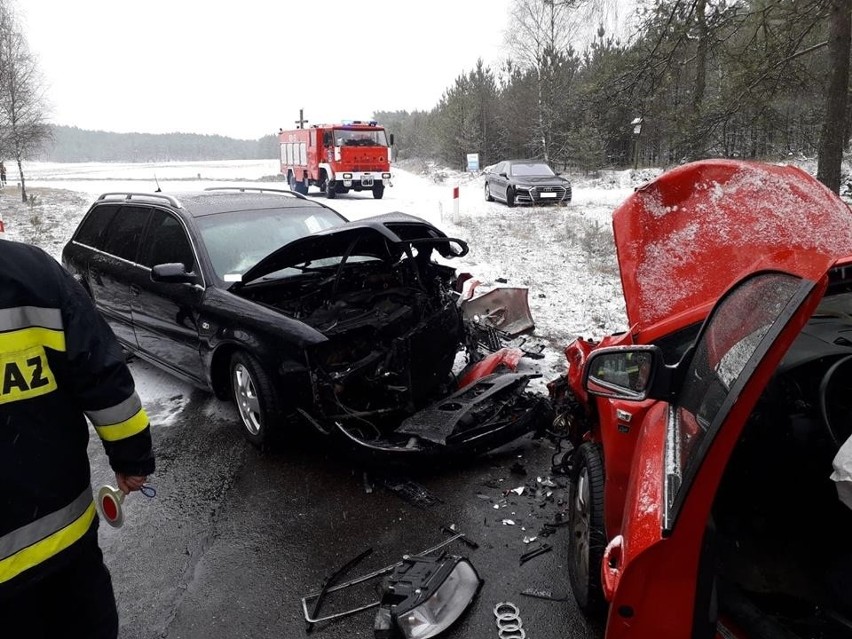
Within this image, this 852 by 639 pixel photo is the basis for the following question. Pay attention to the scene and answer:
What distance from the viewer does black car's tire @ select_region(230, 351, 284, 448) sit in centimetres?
387

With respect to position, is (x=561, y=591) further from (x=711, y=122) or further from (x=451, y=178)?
(x=451, y=178)

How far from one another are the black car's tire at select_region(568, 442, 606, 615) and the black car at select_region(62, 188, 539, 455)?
3.35 ft

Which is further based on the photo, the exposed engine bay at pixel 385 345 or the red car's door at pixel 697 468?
the exposed engine bay at pixel 385 345

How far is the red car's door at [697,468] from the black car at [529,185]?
1662 centimetres

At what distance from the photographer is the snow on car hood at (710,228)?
284 cm

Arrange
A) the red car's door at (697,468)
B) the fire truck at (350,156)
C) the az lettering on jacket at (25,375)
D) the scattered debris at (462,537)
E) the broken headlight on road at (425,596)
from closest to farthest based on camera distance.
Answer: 1. the red car's door at (697,468)
2. the az lettering on jacket at (25,375)
3. the broken headlight on road at (425,596)
4. the scattered debris at (462,537)
5. the fire truck at (350,156)

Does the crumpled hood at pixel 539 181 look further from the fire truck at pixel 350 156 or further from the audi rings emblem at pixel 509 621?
the audi rings emblem at pixel 509 621

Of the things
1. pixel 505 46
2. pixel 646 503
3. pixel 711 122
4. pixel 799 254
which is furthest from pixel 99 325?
pixel 505 46

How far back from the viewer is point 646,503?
1.74 meters

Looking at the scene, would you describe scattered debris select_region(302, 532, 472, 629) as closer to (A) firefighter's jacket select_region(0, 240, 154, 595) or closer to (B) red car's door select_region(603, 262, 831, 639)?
(A) firefighter's jacket select_region(0, 240, 154, 595)

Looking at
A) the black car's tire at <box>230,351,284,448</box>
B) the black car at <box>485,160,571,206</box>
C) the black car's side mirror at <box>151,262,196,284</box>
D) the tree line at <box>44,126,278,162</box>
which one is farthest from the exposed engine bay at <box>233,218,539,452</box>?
the tree line at <box>44,126,278,162</box>

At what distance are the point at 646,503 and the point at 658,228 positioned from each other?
6.02 ft

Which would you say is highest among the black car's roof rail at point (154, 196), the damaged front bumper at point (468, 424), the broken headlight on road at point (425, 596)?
the black car's roof rail at point (154, 196)

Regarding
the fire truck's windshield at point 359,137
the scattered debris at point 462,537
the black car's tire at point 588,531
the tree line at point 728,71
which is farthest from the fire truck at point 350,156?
the black car's tire at point 588,531
